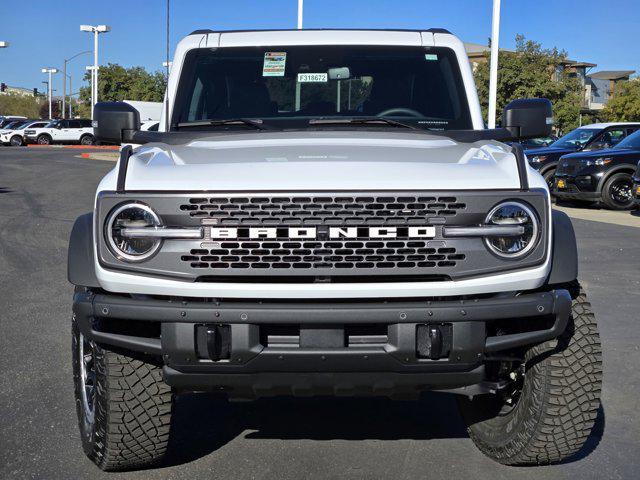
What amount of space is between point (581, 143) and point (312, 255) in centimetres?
1903

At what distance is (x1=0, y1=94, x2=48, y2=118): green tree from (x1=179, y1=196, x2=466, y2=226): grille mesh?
431 feet

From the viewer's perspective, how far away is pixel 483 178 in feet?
11.8

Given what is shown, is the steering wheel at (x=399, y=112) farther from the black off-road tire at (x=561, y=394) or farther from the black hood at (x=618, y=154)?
the black hood at (x=618, y=154)

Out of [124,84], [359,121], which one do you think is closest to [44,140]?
[124,84]

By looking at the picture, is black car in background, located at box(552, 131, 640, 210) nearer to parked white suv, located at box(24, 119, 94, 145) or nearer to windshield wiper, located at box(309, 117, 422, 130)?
windshield wiper, located at box(309, 117, 422, 130)

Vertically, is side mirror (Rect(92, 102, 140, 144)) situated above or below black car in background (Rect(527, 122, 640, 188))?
above

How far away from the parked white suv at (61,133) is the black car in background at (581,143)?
40.8 m

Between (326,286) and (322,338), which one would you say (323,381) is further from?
(326,286)

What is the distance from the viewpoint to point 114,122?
487 centimetres

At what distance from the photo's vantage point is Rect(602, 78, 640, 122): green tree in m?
65.9

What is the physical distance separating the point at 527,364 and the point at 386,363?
79 centimetres

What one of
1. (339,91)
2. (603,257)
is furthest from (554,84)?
(339,91)

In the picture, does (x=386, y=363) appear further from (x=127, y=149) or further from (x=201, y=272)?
(x=127, y=149)

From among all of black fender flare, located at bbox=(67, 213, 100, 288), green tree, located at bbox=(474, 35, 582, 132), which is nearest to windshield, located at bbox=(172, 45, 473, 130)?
black fender flare, located at bbox=(67, 213, 100, 288)
